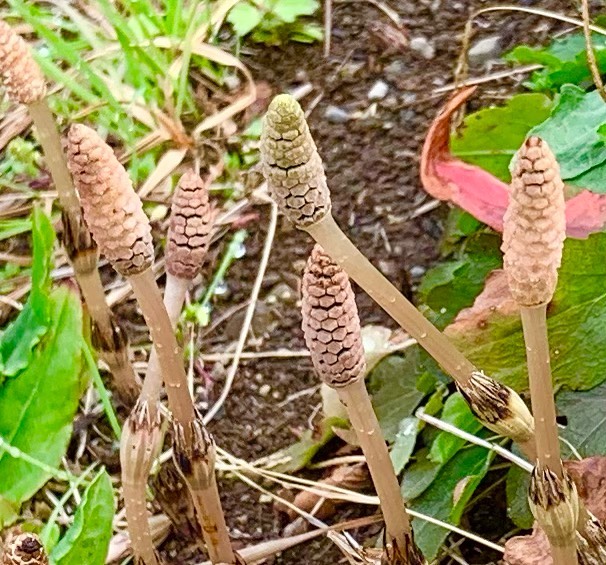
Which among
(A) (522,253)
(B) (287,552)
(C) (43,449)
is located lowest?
(B) (287,552)

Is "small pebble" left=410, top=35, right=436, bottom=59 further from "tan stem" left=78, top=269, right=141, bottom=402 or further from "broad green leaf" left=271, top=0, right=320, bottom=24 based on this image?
"tan stem" left=78, top=269, right=141, bottom=402

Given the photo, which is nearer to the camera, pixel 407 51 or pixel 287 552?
pixel 287 552

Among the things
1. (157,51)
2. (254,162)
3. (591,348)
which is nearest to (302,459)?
(591,348)

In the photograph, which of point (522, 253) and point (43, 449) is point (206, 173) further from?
point (522, 253)

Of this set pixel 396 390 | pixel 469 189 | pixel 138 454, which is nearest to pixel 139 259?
pixel 138 454

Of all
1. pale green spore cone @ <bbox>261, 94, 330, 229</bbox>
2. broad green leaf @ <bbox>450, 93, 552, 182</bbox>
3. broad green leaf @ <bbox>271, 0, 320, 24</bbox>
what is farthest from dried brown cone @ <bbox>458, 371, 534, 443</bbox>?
broad green leaf @ <bbox>271, 0, 320, 24</bbox>

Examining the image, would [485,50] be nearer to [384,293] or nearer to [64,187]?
[64,187]
